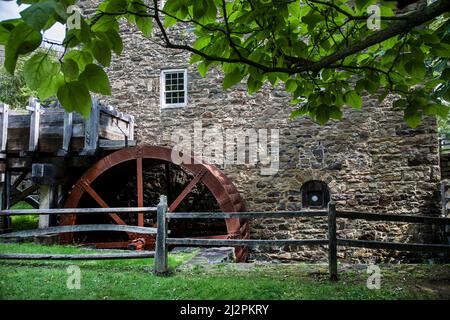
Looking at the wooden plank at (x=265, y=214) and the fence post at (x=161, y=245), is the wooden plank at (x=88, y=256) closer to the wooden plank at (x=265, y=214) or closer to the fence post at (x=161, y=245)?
the fence post at (x=161, y=245)

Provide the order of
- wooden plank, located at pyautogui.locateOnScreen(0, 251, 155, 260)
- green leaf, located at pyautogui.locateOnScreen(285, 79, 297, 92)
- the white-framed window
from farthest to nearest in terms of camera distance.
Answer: the white-framed window
wooden plank, located at pyautogui.locateOnScreen(0, 251, 155, 260)
green leaf, located at pyautogui.locateOnScreen(285, 79, 297, 92)

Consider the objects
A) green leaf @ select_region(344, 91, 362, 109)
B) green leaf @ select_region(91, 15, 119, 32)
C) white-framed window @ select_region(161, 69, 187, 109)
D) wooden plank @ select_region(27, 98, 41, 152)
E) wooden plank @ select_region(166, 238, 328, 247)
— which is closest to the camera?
green leaf @ select_region(91, 15, 119, 32)

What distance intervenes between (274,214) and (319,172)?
406 centimetres

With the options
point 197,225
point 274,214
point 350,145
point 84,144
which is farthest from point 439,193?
point 84,144

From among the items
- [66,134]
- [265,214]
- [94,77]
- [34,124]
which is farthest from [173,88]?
[94,77]

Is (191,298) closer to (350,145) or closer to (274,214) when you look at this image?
(274,214)

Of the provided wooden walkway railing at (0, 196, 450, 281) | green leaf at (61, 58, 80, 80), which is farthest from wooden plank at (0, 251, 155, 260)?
green leaf at (61, 58, 80, 80)

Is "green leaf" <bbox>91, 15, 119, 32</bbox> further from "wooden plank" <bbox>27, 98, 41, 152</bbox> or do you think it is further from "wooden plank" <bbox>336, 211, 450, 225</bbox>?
"wooden plank" <bbox>27, 98, 41, 152</bbox>

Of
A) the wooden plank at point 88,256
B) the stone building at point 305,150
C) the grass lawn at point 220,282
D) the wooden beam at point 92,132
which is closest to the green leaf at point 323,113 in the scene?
the grass lawn at point 220,282

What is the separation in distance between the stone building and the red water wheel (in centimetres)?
88

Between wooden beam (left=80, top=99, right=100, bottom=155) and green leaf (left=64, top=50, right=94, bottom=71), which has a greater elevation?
wooden beam (left=80, top=99, right=100, bottom=155)

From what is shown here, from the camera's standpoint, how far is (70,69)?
1247mm

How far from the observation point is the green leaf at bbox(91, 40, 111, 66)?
1.36 meters

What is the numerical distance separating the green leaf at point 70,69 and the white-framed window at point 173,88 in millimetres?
8567
